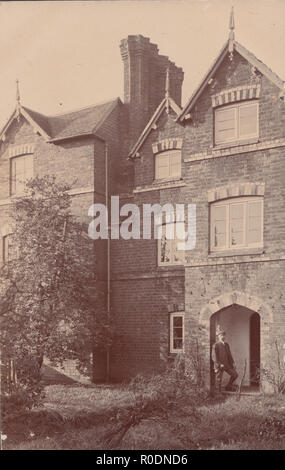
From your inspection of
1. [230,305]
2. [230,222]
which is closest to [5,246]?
[230,222]

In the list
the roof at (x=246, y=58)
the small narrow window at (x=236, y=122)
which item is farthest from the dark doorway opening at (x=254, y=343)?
the roof at (x=246, y=58)

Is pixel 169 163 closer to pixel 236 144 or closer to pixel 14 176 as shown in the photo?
pixel 236 144

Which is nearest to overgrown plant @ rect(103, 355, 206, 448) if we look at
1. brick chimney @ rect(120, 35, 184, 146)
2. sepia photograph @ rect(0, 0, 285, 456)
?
sepia photograph @ rect(0, 0, 285, 456)

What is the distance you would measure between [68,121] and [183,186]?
4.58m

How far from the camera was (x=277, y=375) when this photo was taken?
53.0 ft

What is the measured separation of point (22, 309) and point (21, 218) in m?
3.93

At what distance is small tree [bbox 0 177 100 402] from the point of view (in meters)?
16.5

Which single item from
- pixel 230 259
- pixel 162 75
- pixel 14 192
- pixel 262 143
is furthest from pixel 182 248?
pixel 162 75

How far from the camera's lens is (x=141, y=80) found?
23.1 metres

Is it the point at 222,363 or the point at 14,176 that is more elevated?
the point at 14,176

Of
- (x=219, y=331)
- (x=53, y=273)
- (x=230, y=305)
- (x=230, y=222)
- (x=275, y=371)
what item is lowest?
(x=275, y=371)

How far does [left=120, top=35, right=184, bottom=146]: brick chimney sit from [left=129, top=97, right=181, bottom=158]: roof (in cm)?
116

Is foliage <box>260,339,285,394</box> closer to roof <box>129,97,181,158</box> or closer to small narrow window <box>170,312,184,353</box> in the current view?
small narrow window <box>170,312,184,353</box>
